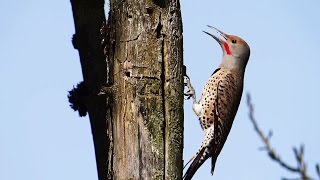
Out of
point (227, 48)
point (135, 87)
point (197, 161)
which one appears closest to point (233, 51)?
point (227, 48)

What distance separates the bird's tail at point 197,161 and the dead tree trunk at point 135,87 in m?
1.63

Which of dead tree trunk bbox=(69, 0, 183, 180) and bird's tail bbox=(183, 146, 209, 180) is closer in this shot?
dead tree trunk bbox=(69, 0, 183, 180)

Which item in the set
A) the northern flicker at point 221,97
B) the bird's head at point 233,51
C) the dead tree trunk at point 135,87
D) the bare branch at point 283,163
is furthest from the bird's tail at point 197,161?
the bare branch at point 283,163

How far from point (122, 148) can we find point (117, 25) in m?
0.71

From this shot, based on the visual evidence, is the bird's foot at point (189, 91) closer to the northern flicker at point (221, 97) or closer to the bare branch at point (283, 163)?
the northern flicker at point (221, 97)

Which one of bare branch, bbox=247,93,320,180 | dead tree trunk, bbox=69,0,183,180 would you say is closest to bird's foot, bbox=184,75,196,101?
dead tree trunk, bbox=69,0,183,180

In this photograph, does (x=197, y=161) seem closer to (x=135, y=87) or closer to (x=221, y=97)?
(x=221, y=97)

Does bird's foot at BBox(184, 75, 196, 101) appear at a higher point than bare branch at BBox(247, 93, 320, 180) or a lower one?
lower

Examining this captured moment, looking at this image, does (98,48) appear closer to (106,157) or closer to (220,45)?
(106,157)

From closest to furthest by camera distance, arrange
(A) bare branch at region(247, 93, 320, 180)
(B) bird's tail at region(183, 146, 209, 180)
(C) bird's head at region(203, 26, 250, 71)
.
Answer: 1. (A) bare branch at region(247, 93, 320, 180)
2. (B) bird's tail at region(183, 146, 209, 180)
3. (C) bird's head at region(203, 26, 250, 71)

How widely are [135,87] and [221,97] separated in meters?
2.67

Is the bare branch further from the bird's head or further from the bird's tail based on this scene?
the bird's head

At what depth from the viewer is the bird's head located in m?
6.39

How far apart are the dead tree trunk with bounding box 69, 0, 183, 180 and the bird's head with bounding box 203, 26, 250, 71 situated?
2705 mm
